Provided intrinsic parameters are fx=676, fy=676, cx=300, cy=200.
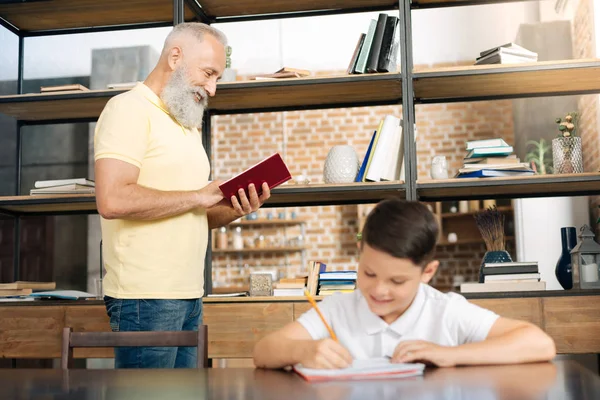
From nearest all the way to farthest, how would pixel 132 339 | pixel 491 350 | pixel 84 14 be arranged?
pixel 491 350 < pixel 132 339 < pixel 84 14

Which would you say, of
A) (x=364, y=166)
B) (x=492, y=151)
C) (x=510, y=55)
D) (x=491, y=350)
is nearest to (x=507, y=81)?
(x=510, y=55)

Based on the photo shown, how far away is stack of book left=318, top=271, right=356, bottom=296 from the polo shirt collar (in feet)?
4.58

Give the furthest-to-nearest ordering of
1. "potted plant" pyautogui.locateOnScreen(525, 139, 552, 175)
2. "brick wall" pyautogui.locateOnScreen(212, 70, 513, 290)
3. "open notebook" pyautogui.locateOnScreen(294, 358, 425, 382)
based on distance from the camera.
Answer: "brick wall" pyautogui.locateOnScreen(212, 70, 513, 290) → "potted plant" pyautogui.locateOnScreen(525, 139, 552, 175) → "open notebook" pyautogui.locateOnScreen(294, 358, 425, 382)

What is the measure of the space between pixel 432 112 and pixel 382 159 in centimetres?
468

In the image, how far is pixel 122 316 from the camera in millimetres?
1921

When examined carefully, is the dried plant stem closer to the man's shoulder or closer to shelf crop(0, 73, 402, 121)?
shelf crop(0, 73, 402, 121)

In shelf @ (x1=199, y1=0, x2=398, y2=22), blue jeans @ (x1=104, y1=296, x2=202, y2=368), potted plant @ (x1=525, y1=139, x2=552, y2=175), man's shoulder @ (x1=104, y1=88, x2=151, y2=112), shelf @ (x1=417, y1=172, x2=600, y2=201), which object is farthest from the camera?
potted plant @ (x1=525, y1=139, x2=552, y2=175)

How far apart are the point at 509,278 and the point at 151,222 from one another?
59.6 inches

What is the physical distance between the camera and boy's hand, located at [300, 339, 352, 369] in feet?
3.86

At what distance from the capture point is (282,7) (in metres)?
3.17

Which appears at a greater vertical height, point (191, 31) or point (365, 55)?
point (365, 55)

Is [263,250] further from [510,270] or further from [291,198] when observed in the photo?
[510,270]

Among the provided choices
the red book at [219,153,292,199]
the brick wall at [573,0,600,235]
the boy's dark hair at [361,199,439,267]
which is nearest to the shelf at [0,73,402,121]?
the red book at [219,153,292,199]

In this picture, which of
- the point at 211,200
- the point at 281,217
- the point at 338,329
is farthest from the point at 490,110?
the point at 338,329
